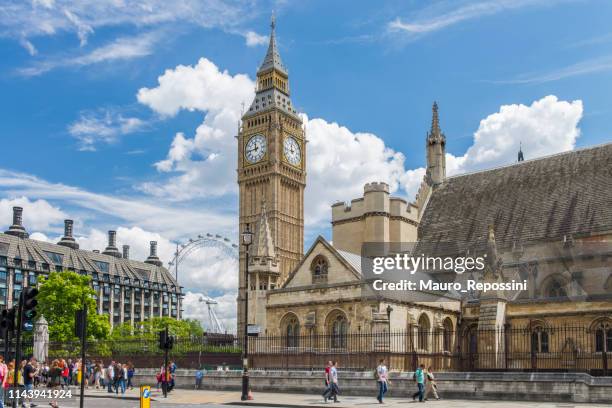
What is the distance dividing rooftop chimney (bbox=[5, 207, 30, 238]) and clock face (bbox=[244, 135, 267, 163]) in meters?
34.8

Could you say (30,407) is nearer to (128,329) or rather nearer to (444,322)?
(444,322)

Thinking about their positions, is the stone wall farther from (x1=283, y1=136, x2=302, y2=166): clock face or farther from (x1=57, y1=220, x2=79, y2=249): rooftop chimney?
(x1=57, y1=220, x2=79, y2=249): rooftop chimney

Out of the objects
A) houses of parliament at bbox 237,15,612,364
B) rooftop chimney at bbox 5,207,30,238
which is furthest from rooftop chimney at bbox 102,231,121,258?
houses of parliament at bbox 237,15,612,364

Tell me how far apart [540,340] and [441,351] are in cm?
495

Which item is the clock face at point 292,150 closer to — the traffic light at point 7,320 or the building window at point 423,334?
the building window at point 423,334

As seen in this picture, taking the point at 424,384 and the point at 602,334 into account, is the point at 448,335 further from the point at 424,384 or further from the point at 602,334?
the point at 424,384

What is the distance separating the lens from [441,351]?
37.0 metres

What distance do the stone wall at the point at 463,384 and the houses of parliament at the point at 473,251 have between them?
425 centimetres

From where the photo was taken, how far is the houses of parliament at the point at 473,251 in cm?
3469

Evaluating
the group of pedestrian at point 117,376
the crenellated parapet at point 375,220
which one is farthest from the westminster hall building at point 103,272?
the group of pedestrian at point 117,376

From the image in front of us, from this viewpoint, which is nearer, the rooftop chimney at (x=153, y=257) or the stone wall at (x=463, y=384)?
the stone wall at (x=463, y=384)

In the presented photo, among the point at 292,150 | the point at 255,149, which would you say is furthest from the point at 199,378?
the point at 292,150

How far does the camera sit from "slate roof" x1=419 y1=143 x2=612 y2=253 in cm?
4028

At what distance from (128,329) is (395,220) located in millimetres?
50596
